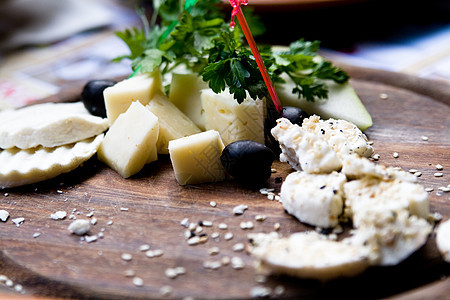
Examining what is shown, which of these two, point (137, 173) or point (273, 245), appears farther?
point (137, 173)

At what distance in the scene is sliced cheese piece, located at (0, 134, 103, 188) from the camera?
5.49ft

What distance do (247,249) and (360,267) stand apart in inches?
11.8

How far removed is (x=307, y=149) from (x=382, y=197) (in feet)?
0.95

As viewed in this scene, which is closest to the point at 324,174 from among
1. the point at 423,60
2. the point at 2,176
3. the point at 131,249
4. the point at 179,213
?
the point at 179,213

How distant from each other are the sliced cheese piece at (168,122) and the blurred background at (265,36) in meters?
0.64

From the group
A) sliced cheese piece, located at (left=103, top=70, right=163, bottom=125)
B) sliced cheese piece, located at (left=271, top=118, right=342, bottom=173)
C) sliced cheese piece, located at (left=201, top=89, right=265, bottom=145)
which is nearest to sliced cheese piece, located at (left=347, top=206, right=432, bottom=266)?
sliced cheese piece, located at (left=271, top=118, right=342, bottom=173)

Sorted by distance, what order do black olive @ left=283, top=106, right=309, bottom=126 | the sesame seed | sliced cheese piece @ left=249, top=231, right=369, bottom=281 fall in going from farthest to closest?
black olive @ left=283, top=106, right=309, bottom=126 < the sesame seed < sliced cheese piece @ left=249, top=231, right=369, bottom=281

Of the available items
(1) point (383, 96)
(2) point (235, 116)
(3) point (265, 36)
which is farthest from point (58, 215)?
(3) point (265, 36)

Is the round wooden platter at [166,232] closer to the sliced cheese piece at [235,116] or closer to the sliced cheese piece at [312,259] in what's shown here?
the sliced cheese piece at [312,259]

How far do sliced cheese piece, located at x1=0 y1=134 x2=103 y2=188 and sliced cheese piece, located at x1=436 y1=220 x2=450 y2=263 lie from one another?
1.16 metres

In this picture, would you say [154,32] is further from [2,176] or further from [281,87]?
[2,176]

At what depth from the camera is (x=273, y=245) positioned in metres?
1.22

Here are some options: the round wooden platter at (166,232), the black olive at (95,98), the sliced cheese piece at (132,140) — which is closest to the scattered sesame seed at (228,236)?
the round wooden platter at (166,232)

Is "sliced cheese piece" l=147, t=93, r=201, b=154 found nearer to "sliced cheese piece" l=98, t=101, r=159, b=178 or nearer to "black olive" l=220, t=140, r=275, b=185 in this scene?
"sliced cheese piece" l=98, t=101, r=159, b=178
